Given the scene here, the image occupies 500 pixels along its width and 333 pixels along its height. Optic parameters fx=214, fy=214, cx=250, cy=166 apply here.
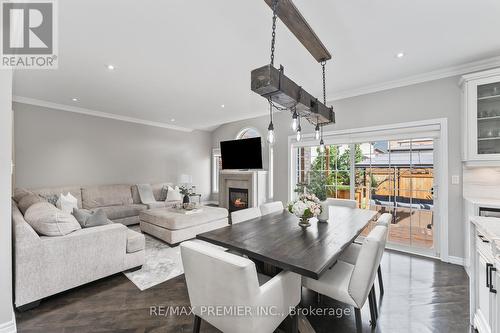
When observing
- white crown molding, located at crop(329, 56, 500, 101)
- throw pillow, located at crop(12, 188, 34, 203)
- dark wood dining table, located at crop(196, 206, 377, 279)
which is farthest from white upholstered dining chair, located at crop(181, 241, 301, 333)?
throw pillow, located at crop(12, 188, 34, 203)

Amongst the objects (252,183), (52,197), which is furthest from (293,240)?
(52,197)

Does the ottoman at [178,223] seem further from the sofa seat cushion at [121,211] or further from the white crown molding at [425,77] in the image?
the white crown molding at [425,77]

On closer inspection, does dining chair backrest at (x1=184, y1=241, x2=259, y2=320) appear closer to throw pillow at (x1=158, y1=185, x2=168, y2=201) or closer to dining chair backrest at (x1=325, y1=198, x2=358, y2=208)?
dining chair backrest at (x1=325, y1=198, x2=358, y2=208)

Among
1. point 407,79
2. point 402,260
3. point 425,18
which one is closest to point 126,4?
point 425,18

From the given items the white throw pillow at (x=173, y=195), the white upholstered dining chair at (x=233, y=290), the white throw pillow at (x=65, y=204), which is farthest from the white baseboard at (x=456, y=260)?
the white throw pillow at (x=65, y=204)

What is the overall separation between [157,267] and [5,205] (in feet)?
5.50

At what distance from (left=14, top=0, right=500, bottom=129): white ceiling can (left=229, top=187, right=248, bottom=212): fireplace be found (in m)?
2.60

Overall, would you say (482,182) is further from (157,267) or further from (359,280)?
(157,267)

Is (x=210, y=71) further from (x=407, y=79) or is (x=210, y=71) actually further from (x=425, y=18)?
(x=407, y=79)

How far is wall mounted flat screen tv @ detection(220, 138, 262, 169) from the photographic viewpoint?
17.2 feet

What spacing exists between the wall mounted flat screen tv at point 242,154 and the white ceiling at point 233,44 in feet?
5.21

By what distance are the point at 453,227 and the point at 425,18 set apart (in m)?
2.71

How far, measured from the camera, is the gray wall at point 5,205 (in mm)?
1587

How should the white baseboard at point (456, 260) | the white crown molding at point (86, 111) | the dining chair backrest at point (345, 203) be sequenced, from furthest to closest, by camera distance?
the white crown molding at point (86, 111) → the dining chair backrest at point (345, 203) → the white baseboard at point (456, 260)
